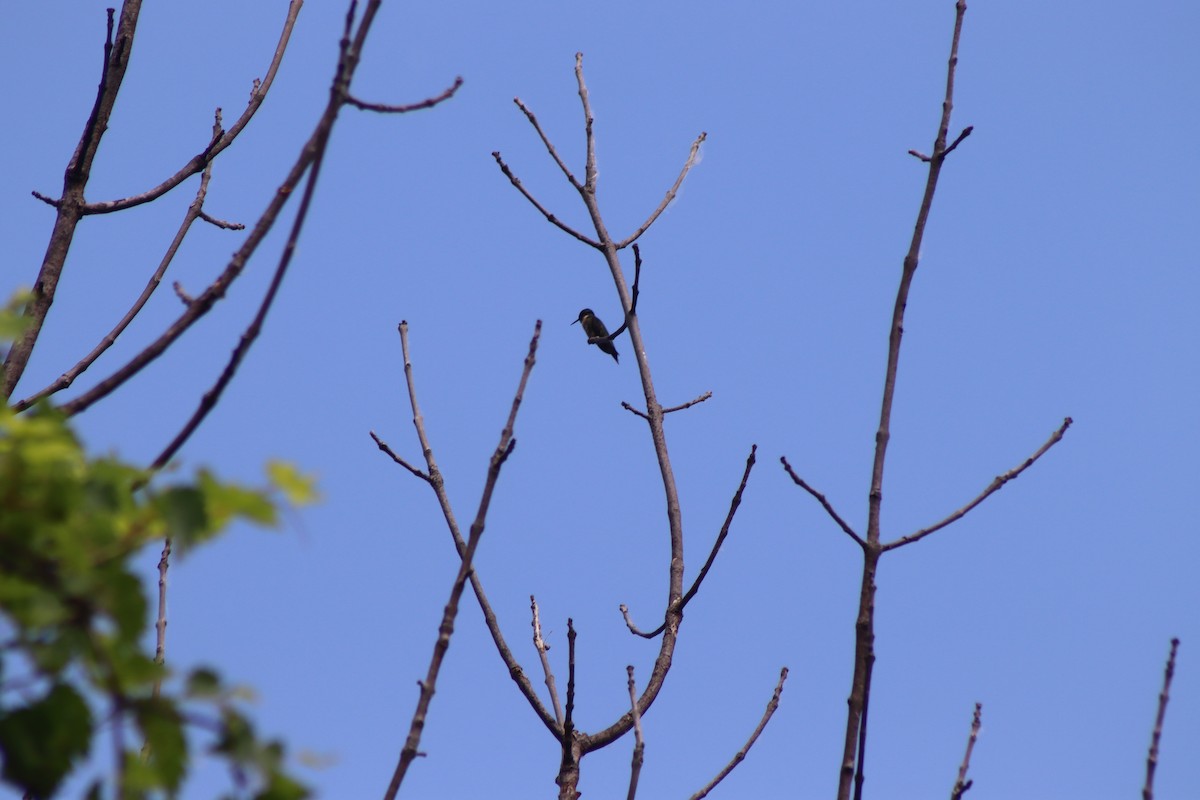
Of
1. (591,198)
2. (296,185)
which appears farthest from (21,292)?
(591,198)

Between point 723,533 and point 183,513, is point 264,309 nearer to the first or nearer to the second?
point 183,513

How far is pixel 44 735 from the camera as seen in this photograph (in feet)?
4.67

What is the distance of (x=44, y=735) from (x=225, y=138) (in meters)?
3.03

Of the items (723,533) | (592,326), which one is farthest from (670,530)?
(592,326)

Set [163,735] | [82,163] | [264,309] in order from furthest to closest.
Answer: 1. [82,163]
2. [264,309]
3. [163,735]

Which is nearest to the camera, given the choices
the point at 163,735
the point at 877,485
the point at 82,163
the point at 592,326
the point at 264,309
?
the point at 163,735

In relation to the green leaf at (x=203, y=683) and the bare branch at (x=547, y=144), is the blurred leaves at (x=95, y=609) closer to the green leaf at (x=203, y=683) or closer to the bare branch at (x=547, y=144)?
the green leaf at (x=203, y=683)

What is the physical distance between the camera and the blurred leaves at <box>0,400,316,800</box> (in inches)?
54.0

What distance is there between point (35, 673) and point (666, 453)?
2799 millimetres

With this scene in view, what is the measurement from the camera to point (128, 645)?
1.39m

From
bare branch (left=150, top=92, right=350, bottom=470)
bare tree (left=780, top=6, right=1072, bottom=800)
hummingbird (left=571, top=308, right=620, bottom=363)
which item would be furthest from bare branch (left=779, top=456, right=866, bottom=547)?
hummingbird (left=571, top=308, right=620, bottom=363)

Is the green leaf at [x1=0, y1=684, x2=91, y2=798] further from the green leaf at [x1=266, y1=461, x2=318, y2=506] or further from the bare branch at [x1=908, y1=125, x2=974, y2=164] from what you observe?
the bare branch at [x1=908, y1=125, x2=974, y2=164]

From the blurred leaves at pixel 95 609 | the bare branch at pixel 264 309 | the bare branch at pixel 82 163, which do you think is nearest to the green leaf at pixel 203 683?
the blurred leaves at pixel 95 609

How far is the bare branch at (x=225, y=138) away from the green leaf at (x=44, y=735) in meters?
2.65
